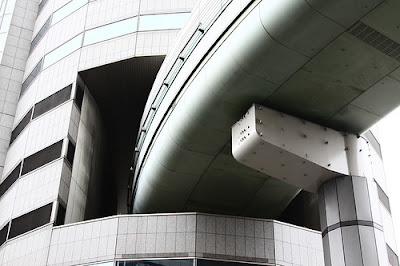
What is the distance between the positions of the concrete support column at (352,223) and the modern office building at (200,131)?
33 millimetres

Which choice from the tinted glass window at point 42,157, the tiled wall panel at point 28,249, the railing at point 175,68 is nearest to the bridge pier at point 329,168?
the railing at point 175,68

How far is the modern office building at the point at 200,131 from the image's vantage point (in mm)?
12055

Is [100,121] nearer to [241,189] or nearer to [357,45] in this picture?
[241,189]

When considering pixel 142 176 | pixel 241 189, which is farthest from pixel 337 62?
pixel 142 176

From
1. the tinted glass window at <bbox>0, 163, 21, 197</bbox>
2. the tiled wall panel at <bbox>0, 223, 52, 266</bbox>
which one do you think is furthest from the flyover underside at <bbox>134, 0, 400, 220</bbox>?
the tinted glass window at <bbox>0, 163, 21, 197</bbox>

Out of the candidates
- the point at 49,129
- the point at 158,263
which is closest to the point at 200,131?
the point at 158,263

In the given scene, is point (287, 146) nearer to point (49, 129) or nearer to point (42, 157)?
point (42, 157)

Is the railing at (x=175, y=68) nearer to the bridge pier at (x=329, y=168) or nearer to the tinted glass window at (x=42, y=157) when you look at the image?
the bridge pier at (x=329, y=168)

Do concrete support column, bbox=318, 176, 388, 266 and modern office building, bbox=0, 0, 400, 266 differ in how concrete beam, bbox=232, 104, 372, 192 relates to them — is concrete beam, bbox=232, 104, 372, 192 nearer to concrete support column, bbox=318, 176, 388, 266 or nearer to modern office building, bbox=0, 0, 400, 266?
modern office building, bbox=0, 0, 400, 266

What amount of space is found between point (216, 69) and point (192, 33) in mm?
3163

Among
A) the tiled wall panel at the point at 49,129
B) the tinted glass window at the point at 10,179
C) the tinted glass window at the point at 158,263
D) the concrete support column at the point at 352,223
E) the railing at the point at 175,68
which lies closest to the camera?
the concrete support column at the point at 352,223

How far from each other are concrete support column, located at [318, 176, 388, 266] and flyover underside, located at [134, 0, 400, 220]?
161 cm

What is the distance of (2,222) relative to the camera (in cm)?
2311

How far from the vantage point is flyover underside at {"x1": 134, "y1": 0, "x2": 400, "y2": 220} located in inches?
430
